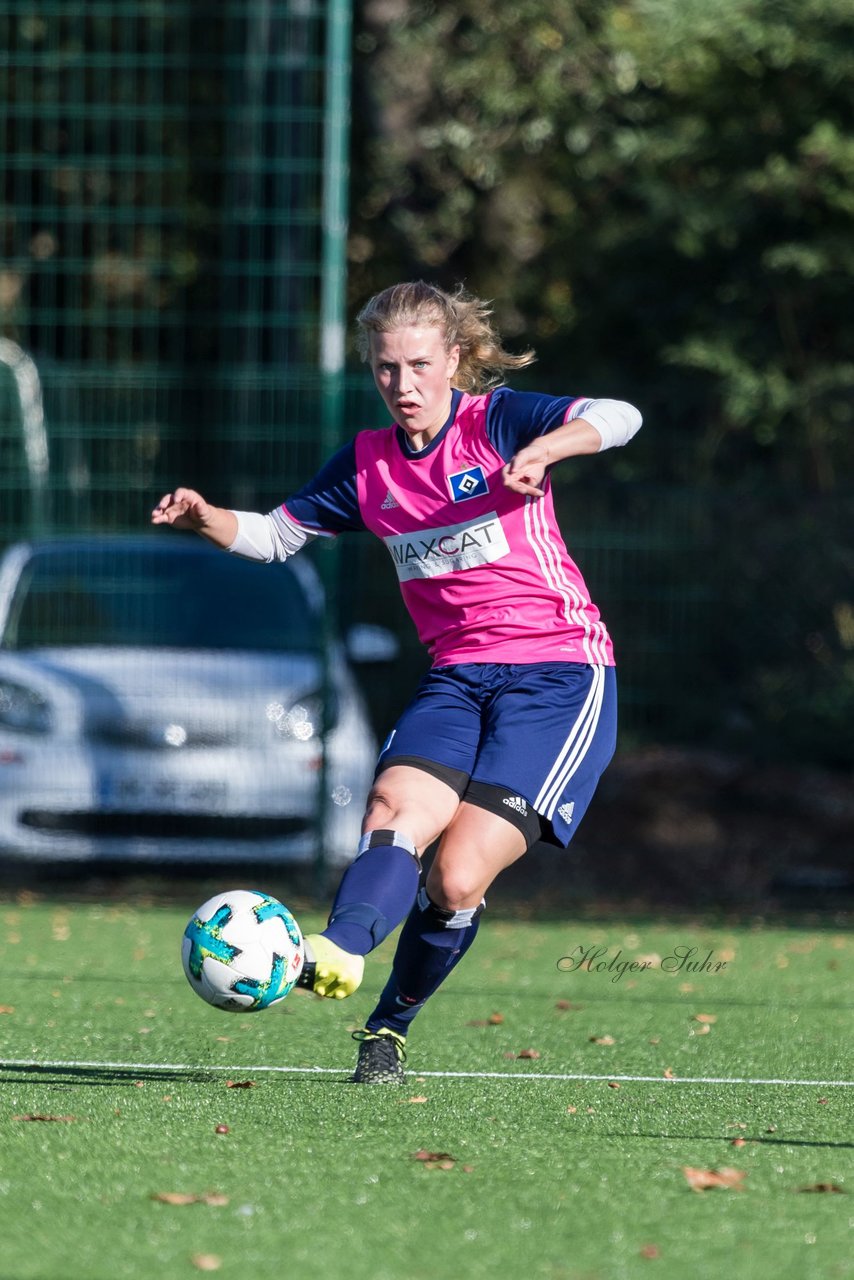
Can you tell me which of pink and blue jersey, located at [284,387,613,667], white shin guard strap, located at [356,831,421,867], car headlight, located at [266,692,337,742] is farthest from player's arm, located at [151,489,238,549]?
car headlight, located at [266,692,337,742]

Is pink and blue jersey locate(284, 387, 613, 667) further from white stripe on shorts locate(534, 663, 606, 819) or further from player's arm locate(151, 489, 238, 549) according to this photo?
player's arm locate(151, 489, 238, 549)

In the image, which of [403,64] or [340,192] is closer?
[340,192]

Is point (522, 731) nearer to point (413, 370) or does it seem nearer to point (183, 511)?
point (413, 370)

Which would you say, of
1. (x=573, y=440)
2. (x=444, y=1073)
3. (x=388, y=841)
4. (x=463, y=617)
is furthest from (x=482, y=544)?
(x=444, y=1073)

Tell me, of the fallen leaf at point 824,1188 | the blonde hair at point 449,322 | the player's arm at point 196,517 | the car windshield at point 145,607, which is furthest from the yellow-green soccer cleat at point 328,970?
the car windshield at point 145,607

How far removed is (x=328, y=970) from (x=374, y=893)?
333mm

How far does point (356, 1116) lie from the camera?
4.50 meters

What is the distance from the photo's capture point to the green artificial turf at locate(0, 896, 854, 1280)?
129 inches

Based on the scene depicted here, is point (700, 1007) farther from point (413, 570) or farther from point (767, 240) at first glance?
point (767, 240)

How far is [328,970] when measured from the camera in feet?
14.0

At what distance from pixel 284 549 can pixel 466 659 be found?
682mm

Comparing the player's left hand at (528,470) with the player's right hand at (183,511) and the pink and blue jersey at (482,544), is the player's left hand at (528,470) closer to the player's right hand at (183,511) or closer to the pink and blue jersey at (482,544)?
the pink and blue jersey at (482,544)

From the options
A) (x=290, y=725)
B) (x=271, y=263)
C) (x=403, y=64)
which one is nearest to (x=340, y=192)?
(x=271, y=263)

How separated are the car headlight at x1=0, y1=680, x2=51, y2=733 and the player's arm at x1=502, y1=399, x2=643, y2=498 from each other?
19.5 feet
